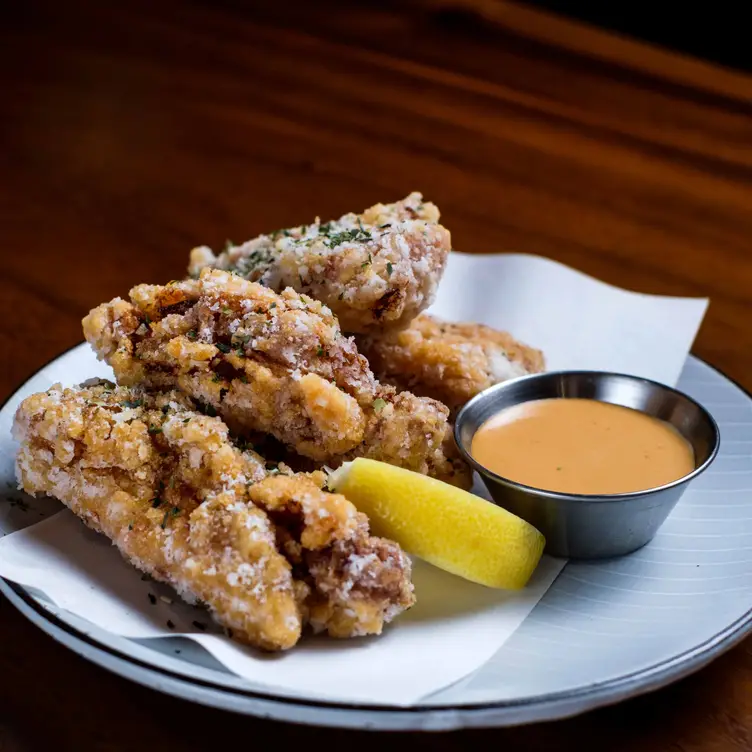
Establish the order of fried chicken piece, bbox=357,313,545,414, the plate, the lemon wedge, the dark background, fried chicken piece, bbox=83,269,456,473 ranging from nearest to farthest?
the plate, the lemon wedge, fried chicken piece, bbox=83,269,456,473, fried chicken piece, bbox=357,313,545,414, the dark background

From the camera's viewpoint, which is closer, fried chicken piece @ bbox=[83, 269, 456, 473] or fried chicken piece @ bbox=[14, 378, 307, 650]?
fried chicken piece @ bbox=[14, 378, 307, 650]

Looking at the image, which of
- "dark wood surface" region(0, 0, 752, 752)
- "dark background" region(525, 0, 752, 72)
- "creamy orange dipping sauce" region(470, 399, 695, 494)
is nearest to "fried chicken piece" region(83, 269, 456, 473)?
"creamy orange dipping sauce" region(470, 399, 695, 494)

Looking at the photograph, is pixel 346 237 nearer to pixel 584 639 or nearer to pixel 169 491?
pixel 169 491

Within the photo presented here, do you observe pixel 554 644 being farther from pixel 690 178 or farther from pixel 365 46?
pixel 365 46

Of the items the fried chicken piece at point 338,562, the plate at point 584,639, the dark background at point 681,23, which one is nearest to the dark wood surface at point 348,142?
the dark background at point 681,23

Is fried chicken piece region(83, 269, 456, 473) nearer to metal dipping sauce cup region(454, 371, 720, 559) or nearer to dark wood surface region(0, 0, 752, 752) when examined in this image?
metal dipping sauce cup region(454, 371, 720, 559)

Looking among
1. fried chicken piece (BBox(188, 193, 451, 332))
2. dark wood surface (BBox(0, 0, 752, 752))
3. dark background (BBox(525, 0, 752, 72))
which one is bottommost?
dark wood surface (BBox(0, 0, 752, 752))

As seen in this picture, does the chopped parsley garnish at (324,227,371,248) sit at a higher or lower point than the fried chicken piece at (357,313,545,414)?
higher
